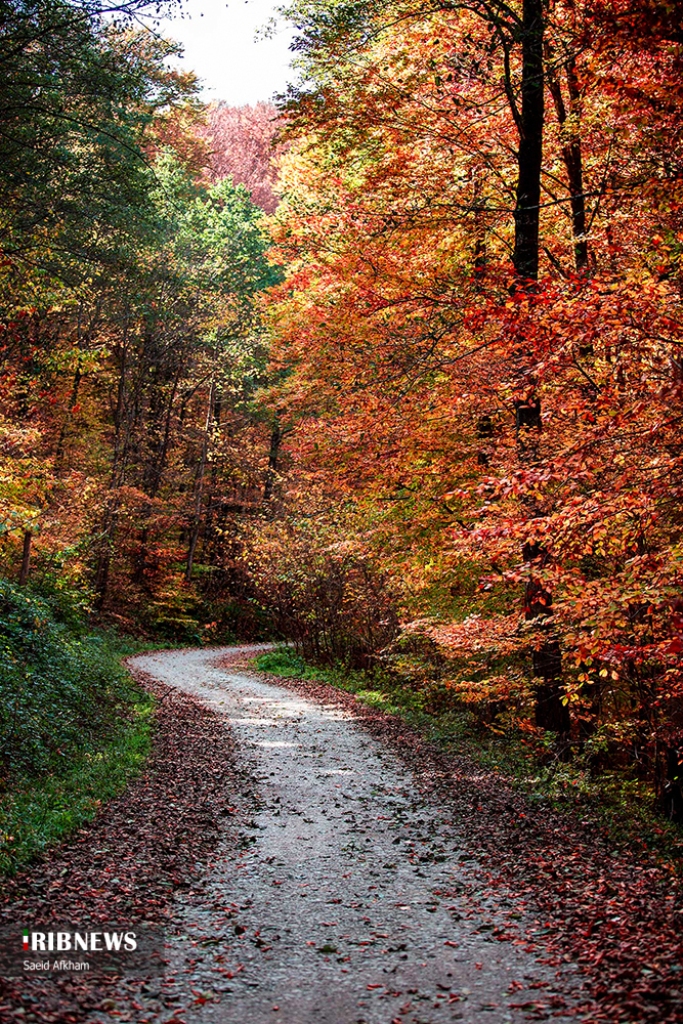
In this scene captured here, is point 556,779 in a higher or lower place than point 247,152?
lower

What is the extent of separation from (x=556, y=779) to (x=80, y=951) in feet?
18.9

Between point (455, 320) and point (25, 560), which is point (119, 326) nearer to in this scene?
point (25, 560)

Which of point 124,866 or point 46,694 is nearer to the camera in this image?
point 124,866

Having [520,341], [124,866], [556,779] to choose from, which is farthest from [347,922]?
[520,341]

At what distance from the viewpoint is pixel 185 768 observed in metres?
10.8

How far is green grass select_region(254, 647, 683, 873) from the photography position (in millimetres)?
7711

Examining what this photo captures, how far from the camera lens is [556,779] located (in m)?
9.37

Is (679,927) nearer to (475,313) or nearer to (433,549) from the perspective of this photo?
(475,313)

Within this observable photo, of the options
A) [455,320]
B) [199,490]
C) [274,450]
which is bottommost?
[199,490]

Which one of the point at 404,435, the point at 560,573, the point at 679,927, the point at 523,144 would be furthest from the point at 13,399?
the point at 679,927

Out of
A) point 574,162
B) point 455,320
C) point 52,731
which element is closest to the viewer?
point 52,731

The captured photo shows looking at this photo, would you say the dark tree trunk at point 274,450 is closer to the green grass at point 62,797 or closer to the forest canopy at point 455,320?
the forest canopy at point 455,320

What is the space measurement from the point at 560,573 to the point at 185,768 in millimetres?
5933

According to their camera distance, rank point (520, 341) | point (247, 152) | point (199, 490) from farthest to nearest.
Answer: point (247, 152) → point (199, 490) → point (520, 341)
